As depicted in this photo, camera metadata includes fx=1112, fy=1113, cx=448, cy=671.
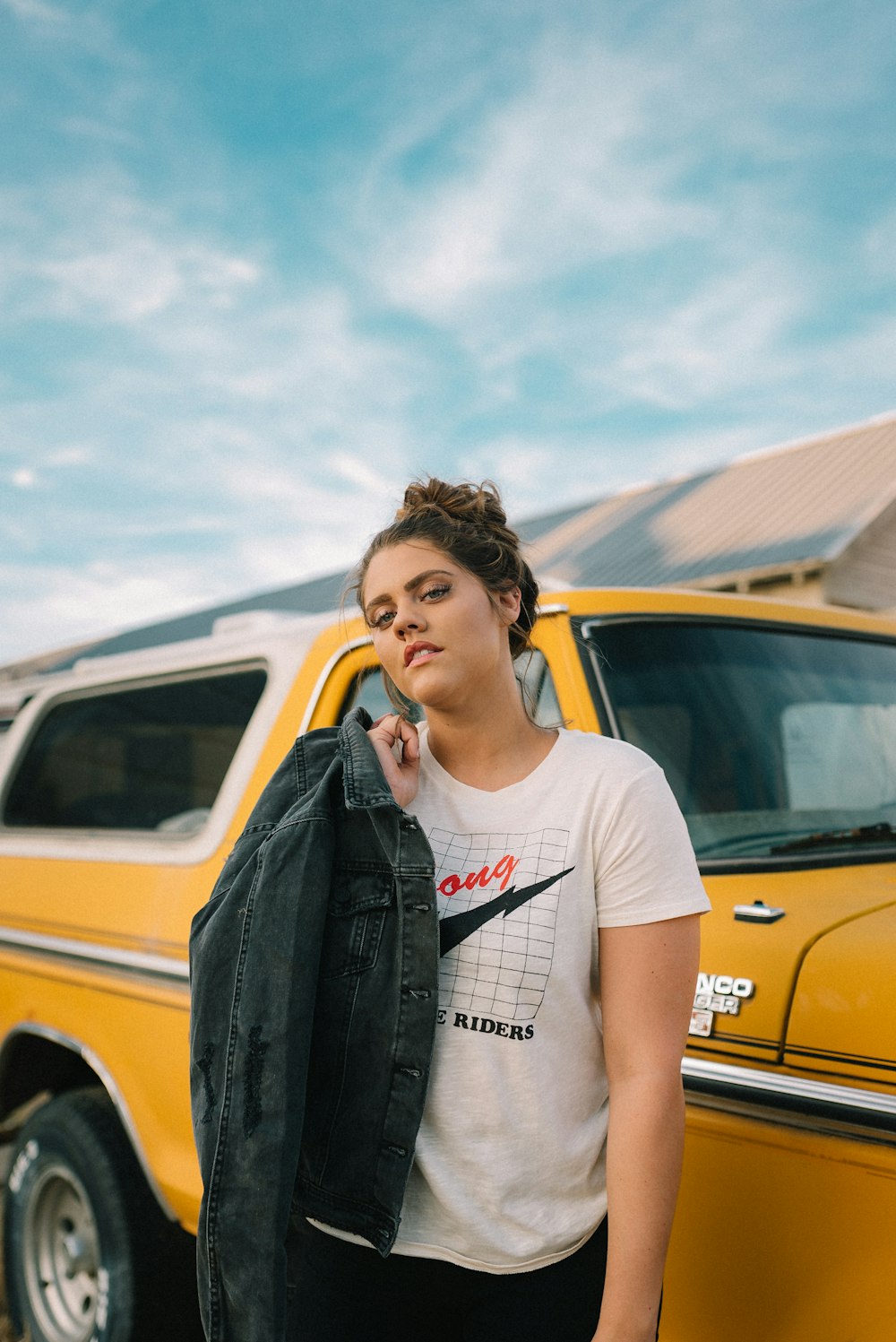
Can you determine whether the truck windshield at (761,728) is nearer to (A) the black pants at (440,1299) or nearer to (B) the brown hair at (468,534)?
(B) the brown hair at (468,534)

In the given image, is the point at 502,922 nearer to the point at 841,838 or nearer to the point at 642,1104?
the point at 642,1104

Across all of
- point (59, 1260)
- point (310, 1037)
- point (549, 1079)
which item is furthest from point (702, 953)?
point (59, 1260)

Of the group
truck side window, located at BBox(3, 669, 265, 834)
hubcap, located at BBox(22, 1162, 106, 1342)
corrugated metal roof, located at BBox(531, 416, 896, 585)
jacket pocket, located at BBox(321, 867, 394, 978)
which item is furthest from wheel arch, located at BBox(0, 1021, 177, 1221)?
corrugated metal roof, located at BBox(531, 416, 896, 585)

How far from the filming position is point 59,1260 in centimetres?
328

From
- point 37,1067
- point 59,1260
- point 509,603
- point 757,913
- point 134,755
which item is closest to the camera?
point 509,603

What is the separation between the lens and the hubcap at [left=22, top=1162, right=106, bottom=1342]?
313cm

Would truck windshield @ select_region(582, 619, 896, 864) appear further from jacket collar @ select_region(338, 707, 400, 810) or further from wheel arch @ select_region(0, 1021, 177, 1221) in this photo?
wheel arch @ select_region(0, 1021, 177, 1221)

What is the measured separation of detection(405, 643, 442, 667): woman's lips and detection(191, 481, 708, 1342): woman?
0.53ft

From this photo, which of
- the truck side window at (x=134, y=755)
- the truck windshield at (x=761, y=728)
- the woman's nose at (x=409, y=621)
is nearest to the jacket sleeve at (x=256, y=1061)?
the woman's nose at (x=409, y=621)

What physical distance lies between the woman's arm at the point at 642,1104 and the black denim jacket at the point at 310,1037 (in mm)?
251

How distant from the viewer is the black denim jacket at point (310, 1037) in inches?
57.3

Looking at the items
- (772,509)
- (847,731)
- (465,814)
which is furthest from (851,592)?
(465,814)

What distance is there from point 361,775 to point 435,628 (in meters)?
0.24

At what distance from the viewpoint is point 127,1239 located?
286cm
